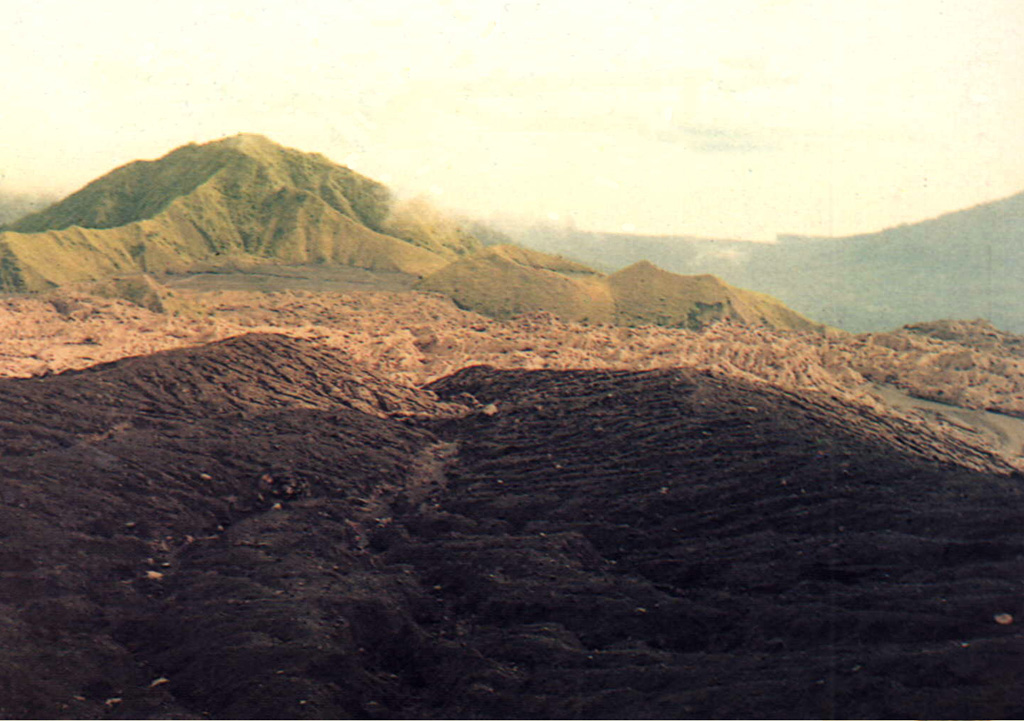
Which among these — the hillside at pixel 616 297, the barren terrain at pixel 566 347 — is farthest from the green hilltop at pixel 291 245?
the barren terrain at pixel 566 347

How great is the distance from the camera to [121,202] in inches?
2611

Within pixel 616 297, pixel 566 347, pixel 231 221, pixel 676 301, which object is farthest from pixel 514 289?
pixel 231 221

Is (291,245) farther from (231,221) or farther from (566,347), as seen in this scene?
(566,347)

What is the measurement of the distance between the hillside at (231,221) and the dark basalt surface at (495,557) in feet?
126

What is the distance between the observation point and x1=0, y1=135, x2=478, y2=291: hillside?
50750 mm

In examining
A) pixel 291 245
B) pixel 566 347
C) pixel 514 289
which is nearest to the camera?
pixel 566 347

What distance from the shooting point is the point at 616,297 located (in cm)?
3116

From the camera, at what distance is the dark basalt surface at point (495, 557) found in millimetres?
6980

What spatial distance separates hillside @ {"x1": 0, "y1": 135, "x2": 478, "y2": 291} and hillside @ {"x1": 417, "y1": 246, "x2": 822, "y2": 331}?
18.9 meters

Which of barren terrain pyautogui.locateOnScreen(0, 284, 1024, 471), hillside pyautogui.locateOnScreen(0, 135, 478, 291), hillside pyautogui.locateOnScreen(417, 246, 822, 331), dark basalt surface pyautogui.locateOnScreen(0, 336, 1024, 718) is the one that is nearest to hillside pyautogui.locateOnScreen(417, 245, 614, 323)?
hillside pyautogui.locateOnScreen(417, 246, 822, 331)

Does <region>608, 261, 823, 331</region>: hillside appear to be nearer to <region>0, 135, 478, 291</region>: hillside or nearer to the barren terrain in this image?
the barren terrain

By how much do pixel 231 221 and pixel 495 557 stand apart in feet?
→ 196

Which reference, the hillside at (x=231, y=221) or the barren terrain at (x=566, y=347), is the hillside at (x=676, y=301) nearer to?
the barren terrain at (x=566, y=347)

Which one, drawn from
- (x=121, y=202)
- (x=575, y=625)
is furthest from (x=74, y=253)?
(x=575, y=625)
